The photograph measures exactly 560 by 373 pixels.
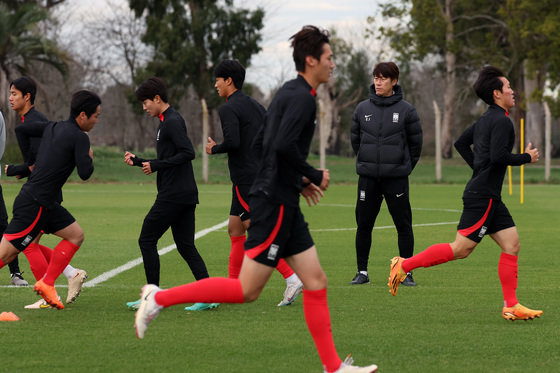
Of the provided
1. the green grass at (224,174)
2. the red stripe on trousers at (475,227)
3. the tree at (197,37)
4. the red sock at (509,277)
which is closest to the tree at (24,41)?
the green grass at (224,174)

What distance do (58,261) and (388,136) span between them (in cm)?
346

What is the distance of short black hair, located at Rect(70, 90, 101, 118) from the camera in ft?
21.7

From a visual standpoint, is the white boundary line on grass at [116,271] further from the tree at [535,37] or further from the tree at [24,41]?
the tree at [535,37]

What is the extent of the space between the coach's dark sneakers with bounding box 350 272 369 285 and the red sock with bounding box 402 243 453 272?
4.50ft

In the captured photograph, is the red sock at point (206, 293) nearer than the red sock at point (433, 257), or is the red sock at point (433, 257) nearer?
the red sock at point (206, 293)

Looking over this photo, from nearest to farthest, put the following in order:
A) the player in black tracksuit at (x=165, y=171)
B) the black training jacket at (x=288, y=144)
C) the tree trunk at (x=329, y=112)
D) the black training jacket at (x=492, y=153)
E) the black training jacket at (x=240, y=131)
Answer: the black training jacket at (x=288, y=144), the black training jacket at (x=492, y=153), the player in black tracksuit at (x=165, y=171), the black training jacket at (x=240, y=131), the tree trunk at (x=329, y=112)

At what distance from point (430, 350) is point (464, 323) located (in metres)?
0.98

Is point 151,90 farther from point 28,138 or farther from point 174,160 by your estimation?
point 28,138

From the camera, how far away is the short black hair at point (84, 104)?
662 cm

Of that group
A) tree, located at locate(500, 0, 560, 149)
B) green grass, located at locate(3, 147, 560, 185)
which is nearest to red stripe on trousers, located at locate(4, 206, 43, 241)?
green grass, located at locate(3, 147, 560, 185)

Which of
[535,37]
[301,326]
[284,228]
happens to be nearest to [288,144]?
[284,228]

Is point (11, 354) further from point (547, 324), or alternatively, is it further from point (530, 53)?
point (530, 53)

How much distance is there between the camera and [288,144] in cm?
455

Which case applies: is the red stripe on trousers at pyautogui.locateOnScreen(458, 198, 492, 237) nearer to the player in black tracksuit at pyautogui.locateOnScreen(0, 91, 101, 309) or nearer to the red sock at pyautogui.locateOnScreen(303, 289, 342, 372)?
the red sock at pyautogui.locateOnScreen(303, 289, 342, 372)
